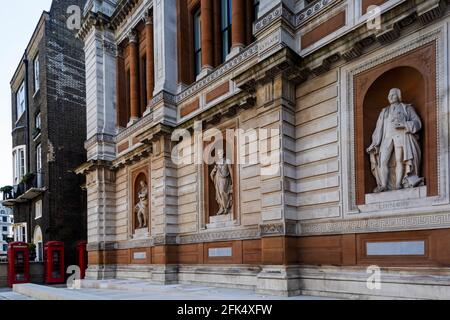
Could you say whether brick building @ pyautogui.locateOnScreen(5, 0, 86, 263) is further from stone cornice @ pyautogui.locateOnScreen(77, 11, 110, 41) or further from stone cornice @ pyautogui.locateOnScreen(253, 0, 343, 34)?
stone cornice @ pyautogui.locateOnScreen(253, 0, 343, 34)

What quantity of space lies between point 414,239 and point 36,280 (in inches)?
890

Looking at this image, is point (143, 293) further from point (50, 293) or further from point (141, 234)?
point (141, 234)

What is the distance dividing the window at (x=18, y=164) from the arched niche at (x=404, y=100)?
3152 centimetres

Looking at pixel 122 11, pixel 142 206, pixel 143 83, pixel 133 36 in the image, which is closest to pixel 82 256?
pixel 142 206

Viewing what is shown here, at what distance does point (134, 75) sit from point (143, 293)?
1222cm

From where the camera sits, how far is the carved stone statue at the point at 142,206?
60.3ft

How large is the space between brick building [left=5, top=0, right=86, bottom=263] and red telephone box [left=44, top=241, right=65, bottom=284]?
7.12 ft

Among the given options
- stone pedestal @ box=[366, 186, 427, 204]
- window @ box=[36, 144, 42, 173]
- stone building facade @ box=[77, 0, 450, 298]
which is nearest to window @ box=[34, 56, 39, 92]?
window @ box=[36, 144, 42, 173]

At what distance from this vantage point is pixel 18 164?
113 ft

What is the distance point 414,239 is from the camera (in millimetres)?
8297

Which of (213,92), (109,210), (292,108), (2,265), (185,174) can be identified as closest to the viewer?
(292,108)

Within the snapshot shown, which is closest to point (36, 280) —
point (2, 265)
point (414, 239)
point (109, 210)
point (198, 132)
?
point (2, 265)
